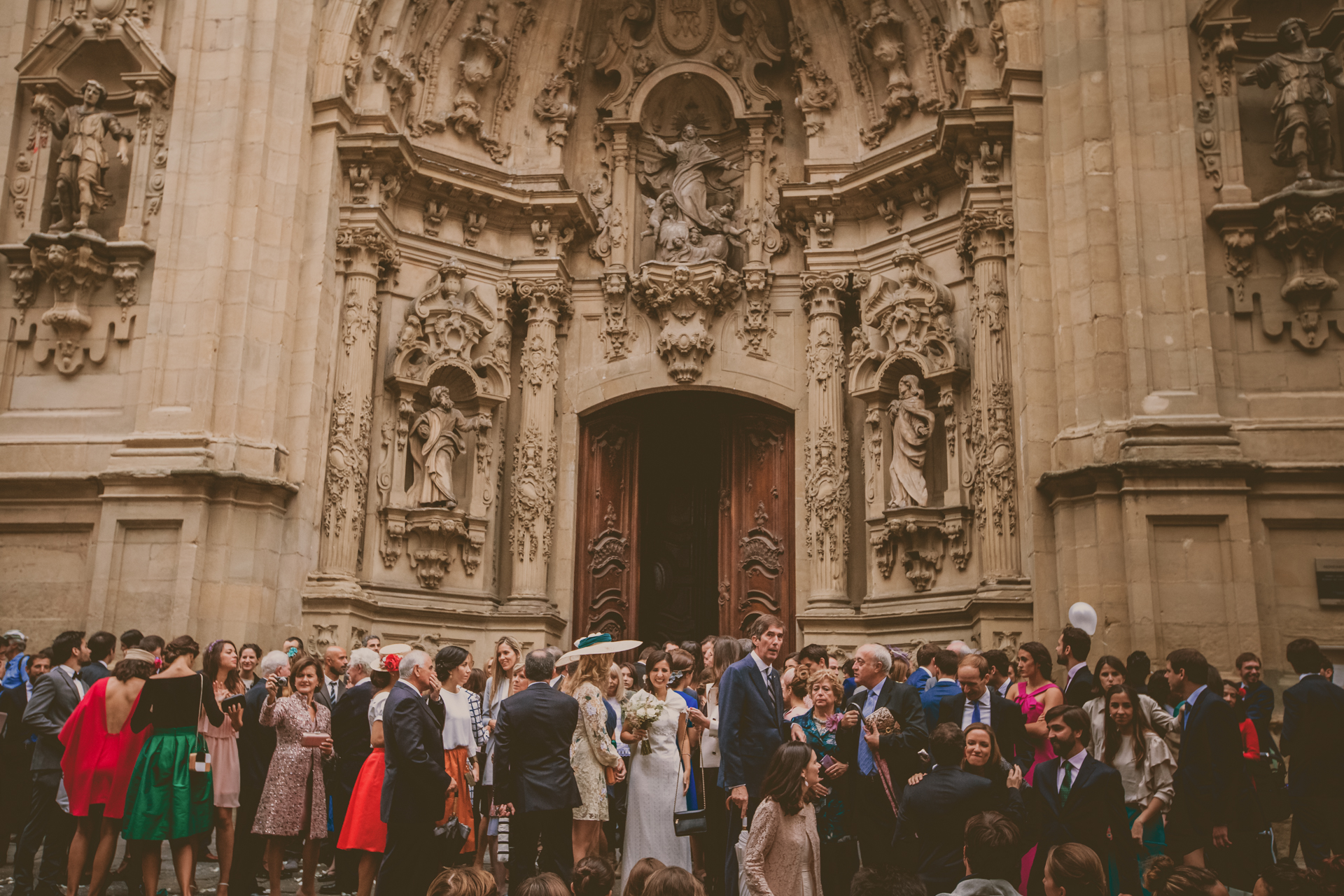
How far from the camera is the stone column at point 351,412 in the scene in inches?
529

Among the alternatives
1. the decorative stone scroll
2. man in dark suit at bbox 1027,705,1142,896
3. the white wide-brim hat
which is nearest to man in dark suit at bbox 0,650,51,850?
the white wide-brim hat

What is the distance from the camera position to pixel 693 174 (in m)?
16.3

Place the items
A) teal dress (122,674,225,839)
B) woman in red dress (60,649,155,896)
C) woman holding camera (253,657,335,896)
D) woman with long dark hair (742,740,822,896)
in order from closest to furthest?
woman with long dark hair (742,740,822,896)
teal dress (122,674,225,839)
woman in red dress (60,649,155,896)
woman holding camera (253,657,335,896)

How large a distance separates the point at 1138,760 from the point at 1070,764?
2.94ft

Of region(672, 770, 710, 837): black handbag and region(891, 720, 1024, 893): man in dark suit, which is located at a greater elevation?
region(891, 720, 1024, 893): man in dark suit

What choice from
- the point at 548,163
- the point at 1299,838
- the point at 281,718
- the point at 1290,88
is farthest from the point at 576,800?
the point at 548,163

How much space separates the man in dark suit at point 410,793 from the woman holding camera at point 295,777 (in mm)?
1179

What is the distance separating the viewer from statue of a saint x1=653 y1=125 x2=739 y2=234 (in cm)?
1614

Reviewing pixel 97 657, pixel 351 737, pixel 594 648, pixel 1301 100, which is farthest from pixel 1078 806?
pixel 1301 100

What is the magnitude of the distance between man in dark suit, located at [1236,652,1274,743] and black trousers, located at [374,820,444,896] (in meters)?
5.63

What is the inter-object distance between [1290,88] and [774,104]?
6814mm

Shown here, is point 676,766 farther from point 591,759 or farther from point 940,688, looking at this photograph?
point 940,688

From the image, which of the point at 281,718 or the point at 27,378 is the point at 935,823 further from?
the point at 27,378

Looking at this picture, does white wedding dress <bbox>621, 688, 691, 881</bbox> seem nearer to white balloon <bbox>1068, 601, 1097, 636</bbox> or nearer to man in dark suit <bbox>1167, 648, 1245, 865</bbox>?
man in dark suit <bbox>1167, 648, 1245, 865</bbox>
